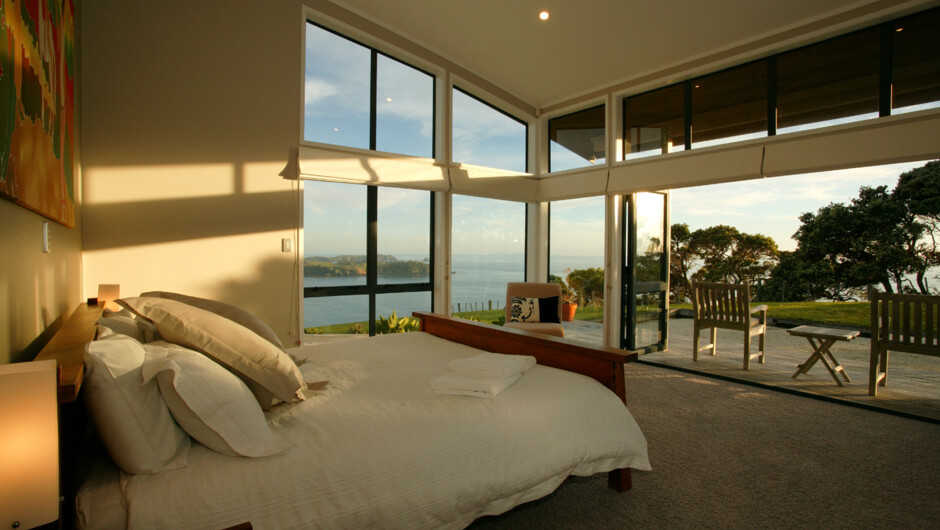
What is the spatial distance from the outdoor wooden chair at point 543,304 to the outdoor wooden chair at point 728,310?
4.96 feet

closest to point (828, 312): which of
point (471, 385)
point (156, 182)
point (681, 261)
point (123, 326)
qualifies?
point (681, 261)

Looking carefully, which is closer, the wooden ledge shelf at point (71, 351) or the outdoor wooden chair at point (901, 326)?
the wooden ledge shelf at point (71, 351)

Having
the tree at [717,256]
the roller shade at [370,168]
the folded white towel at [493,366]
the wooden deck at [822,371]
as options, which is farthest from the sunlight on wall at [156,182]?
the tree at [717,256]

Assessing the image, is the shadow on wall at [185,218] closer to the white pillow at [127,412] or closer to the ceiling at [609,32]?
the ceiling at [609,32]

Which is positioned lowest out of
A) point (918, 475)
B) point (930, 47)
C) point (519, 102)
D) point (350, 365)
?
point (918, 475)

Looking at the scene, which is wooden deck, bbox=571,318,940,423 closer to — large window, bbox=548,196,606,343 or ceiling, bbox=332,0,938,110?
large window, bbox=548,196,606,343

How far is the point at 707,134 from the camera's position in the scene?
14.7 ft

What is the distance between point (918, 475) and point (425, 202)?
450cm

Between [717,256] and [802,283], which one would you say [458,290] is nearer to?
[717,256]

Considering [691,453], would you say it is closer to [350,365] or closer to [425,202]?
[350,365]

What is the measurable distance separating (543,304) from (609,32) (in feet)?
9.10

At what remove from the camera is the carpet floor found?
1973 millimetres

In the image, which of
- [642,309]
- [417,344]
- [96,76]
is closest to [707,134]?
[642,309]

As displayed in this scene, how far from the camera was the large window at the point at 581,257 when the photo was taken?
5.61 meters
